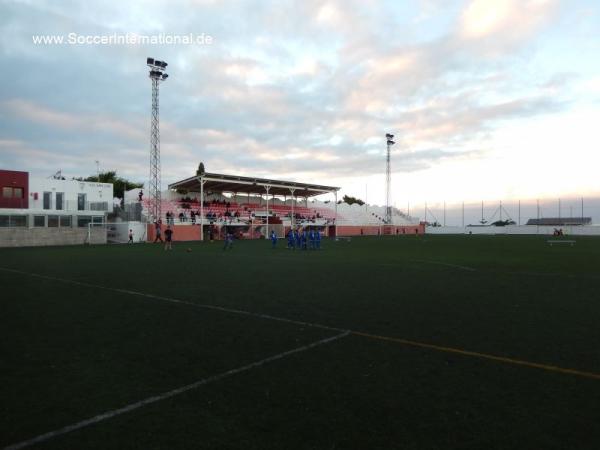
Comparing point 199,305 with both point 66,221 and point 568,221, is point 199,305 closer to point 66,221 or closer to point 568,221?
point 66,221

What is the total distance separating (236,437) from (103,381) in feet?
6.25

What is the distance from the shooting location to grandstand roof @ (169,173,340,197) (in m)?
47.0

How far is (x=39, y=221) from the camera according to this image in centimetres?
3725

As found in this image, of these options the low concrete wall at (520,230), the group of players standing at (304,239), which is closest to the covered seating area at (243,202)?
the group of players standing at (304,239)

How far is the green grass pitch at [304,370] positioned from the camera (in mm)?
3379

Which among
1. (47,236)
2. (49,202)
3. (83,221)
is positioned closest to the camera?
(47,236)

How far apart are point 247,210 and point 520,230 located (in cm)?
4694

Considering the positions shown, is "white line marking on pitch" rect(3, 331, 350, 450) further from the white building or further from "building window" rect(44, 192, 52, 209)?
"building window" rect(44, 192, 52, 209)

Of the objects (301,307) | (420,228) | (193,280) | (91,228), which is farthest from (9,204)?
(420,228)

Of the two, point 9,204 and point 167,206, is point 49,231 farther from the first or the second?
point 167,206

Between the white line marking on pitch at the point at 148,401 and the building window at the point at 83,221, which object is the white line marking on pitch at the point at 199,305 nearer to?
the white line marking on pitch at the point at 148,401

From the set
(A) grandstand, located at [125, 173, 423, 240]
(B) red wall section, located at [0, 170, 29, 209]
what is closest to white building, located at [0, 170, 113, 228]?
(B) red wall section, located at [0, 170, 29, 209]

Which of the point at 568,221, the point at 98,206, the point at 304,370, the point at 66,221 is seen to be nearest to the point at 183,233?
the point at 98,206

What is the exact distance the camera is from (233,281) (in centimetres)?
1220
